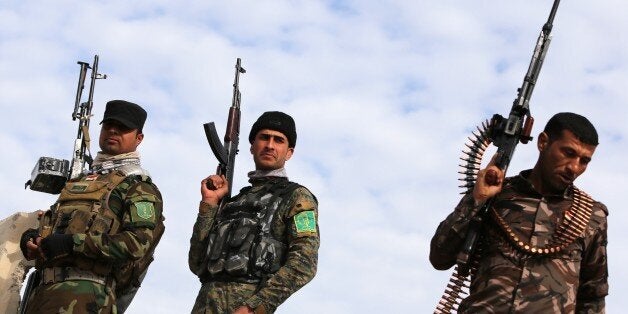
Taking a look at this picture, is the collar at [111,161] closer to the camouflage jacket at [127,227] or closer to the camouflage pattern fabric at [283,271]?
the camouflage jacket at [127,227]

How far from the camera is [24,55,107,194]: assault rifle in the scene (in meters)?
10.4

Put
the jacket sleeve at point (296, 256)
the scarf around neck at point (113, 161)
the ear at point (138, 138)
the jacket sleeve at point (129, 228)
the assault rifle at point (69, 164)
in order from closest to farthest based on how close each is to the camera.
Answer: the jacket sleeve at point (296, 256) < the jacket sleeve at point (129, 228) < the scarf around neck at point (113, 161) < the ear at point (138, 138) < the assault rifle at point (69, 164)

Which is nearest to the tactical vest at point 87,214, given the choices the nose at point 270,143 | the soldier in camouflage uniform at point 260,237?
the soldier in camouflage uniform at point 260,237

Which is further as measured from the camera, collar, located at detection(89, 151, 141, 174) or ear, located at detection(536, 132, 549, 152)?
collar, located at detection(89, 151, 141, 174)

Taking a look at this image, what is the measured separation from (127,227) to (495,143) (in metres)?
2.75

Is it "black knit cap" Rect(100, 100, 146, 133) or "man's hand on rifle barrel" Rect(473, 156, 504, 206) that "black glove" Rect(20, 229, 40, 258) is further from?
"man's hand on rifle barrel" Rect(473, 156, 504, 206)

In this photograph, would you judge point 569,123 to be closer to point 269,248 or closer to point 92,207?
point 269,248

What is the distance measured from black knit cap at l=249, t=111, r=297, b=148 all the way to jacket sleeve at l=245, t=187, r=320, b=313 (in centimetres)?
50

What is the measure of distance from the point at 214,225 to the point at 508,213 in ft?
7.54

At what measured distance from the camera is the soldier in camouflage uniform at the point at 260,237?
7129 mm

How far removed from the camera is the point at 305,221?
732cm

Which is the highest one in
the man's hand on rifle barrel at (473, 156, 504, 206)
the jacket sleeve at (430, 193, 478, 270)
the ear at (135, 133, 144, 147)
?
the ear at (135, 133, 144, 147)

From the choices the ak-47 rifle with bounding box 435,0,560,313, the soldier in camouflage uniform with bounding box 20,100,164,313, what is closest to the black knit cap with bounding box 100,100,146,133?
the soldier in camouflage uniform with bounding box 20,100,164,313

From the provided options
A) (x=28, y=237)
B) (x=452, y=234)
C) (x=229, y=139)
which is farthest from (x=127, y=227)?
(x=452, y=234)
